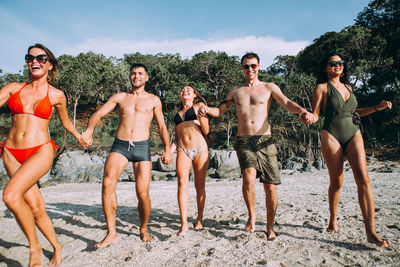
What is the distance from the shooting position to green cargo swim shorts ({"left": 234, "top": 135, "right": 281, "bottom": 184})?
12.0 feet

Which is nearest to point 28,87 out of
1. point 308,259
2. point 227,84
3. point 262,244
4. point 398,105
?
point 262,244

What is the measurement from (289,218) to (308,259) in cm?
158

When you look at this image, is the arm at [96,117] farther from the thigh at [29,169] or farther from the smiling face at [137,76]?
the thigh at [29,169]

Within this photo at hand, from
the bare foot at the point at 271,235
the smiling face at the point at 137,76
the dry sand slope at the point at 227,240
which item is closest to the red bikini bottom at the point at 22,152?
the dry sand slope at the point at 227,240

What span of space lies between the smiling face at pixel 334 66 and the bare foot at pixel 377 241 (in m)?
2.18

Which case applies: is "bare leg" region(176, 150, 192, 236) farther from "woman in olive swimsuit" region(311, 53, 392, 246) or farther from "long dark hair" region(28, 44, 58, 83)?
"long dark hair" region(28, 44, 58, 83)

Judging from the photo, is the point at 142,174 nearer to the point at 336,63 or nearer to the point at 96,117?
the point at 96,117

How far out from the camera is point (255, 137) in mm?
3729

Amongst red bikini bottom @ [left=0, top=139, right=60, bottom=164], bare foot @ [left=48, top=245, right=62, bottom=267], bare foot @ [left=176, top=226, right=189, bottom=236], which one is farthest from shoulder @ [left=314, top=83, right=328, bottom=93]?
bare foot @ [left=48, top=245, right=62, bottom=267]

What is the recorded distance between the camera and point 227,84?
103 feet

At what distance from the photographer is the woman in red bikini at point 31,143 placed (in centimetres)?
273

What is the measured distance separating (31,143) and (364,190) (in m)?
3.99

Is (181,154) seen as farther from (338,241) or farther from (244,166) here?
(338,241)

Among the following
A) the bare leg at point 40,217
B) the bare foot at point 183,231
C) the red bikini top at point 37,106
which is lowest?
the bare foot at point 183,231
